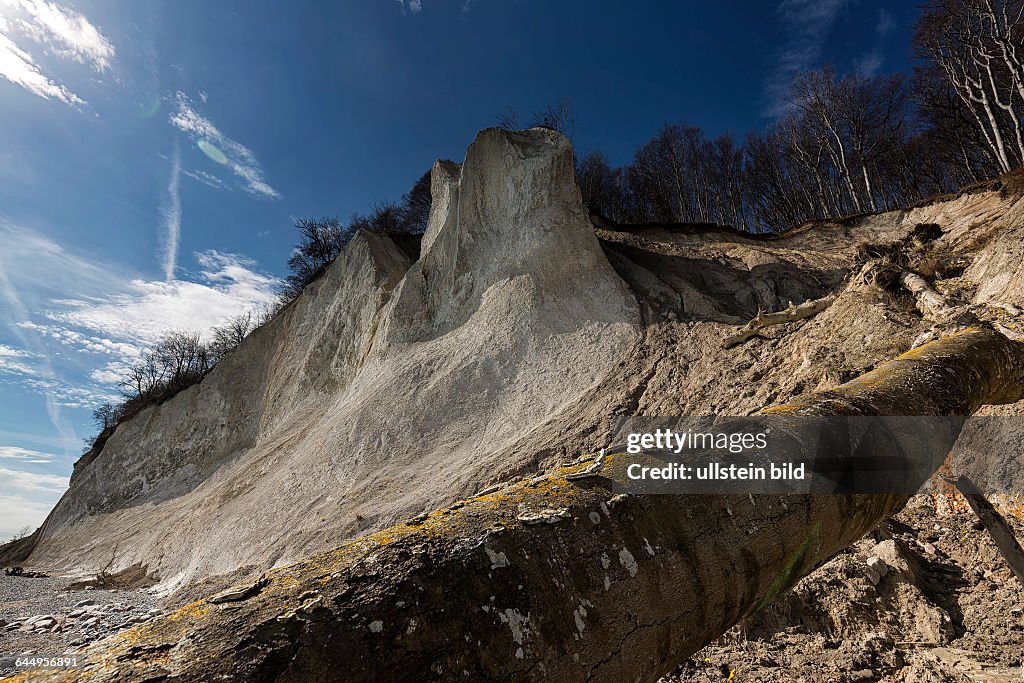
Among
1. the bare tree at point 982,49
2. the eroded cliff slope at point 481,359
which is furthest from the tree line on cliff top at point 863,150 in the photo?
the eroded cliff slope at point 481,359

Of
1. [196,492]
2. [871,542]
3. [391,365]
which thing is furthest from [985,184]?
[196,492]

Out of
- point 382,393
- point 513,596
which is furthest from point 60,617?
point 513,596

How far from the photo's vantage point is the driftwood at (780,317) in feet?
30.0

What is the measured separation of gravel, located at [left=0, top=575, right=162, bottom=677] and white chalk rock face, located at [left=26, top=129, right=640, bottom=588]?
1238 millimetres

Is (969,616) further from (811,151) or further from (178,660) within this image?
(811,151)

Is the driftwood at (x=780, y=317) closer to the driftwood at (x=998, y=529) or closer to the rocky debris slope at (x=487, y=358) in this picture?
the rocky debris slope at (x=487, y=358)

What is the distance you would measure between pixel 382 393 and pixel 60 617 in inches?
267

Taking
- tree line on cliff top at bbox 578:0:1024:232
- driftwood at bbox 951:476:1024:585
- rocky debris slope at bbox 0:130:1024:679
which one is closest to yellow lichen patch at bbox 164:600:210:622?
driftwood at bbox 951:476:1024:585

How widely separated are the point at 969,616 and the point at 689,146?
28.6m

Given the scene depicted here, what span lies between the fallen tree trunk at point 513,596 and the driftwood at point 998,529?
3.43 metres

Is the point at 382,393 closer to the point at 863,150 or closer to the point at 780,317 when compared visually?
the point at 780,317

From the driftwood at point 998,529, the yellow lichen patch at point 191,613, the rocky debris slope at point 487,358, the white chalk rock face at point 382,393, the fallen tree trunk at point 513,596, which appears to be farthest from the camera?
the white chalk rock face at point 382,393

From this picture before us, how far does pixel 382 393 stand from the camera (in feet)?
40.1

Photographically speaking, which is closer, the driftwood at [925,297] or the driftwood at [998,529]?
the driftwood at [998,529]
